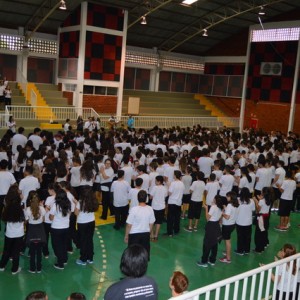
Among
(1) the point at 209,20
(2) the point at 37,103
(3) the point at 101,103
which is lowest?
(2) the point at 37,103

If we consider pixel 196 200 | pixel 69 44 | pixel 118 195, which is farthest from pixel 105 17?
pixel 118 195

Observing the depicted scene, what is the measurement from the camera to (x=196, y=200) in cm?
886

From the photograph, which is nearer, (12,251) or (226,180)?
(12,251)

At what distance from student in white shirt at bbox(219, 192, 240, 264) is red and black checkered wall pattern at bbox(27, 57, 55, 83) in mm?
18527

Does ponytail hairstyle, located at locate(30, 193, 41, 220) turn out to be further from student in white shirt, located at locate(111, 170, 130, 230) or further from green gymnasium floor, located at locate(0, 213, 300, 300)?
student in white shirt, located at locate(111, 170, 130, 230)

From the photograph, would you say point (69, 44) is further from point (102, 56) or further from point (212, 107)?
point (212, 107)

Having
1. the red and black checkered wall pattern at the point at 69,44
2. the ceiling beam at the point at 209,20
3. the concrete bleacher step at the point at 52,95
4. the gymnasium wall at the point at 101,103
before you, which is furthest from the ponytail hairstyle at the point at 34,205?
the ceiling beam at the point at 209,20

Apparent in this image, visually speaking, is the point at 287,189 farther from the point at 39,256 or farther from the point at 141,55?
the point at 141,55

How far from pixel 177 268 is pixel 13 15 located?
1757cm

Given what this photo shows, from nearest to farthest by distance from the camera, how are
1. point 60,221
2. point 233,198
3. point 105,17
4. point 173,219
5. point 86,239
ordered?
point 60,221 → point 86,239 → point 233,198 → point 173,219 → point 105,17

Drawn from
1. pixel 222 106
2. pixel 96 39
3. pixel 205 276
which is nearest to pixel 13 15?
pixel 96 39

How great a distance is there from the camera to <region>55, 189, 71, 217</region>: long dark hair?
6.27m

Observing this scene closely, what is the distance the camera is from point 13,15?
20.3 m

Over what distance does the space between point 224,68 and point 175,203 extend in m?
23.0
